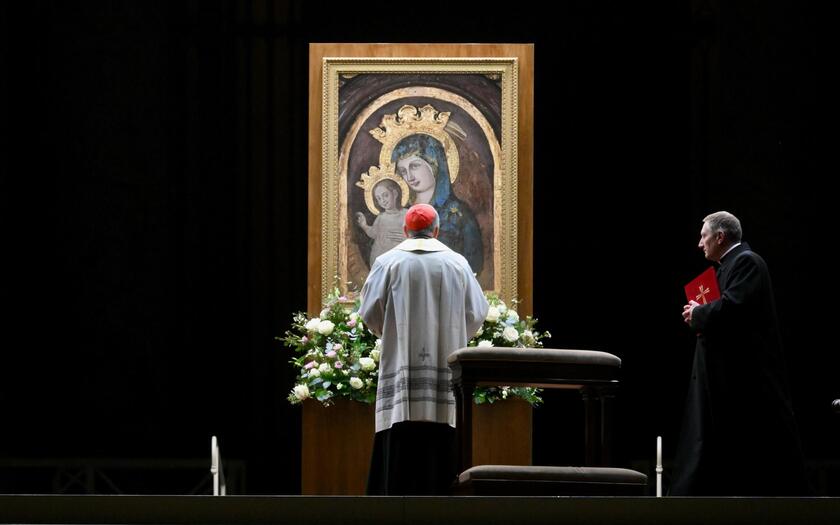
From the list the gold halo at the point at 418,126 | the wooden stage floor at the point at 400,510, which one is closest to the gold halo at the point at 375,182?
the gold halo at the point at 418,126

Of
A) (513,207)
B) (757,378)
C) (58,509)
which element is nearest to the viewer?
(58,509)

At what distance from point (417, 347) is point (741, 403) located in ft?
5.22

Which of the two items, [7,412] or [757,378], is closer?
[757,378]

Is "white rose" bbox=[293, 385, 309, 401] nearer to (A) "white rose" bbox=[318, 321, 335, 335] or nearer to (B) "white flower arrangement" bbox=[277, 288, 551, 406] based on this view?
(B) "white flower arrangement" bbox=[277, 288, 551, 406]

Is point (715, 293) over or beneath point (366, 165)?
beneath

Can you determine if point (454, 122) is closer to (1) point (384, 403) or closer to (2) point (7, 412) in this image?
(1) point (384, 403)

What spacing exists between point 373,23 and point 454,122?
2.93ft

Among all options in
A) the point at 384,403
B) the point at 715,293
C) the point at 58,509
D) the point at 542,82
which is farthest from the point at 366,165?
the point at 58,509

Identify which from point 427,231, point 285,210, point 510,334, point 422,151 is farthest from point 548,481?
point 285,210

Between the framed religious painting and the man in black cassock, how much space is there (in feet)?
5.89

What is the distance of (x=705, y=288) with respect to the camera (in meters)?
7.18

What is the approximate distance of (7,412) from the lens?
9297 millimetres

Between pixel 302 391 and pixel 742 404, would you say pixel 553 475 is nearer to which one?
pixel 742 404

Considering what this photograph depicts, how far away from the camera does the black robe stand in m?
7.05
